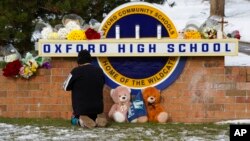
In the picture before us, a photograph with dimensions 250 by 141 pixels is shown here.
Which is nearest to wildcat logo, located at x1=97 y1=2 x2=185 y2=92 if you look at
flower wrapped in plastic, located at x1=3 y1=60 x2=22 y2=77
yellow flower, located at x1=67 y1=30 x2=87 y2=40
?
yellow flower, located at x1=67 y1=30 x2=87 y2=40

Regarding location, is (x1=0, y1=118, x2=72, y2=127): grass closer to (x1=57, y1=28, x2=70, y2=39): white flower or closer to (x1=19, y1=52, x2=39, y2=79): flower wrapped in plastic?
(x1=19, y1=52, x2=39, y2=79): flower wrapped in plastic

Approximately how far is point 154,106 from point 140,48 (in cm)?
95

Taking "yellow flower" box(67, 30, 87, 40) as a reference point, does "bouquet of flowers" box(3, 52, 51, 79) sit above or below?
below

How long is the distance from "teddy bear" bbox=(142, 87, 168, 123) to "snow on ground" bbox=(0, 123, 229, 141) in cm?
57

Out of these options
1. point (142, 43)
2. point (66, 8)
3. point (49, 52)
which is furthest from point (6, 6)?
point (142, 43)

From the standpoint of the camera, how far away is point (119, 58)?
10.9 m

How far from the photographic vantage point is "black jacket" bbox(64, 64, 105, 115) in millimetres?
10031

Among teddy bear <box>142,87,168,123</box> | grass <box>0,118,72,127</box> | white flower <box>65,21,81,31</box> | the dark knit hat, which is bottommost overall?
grass <box>0,118,72,127</box>

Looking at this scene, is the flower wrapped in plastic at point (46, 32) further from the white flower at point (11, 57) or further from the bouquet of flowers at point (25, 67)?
the white flower at point (11, 57)

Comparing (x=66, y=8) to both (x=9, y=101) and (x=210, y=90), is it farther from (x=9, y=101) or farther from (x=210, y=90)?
(x=210, y=90)

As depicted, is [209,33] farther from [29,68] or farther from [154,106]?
[29,68]

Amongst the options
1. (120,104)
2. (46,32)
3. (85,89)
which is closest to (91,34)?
(46,32)

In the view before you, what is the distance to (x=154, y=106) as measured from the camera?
10.8 meters

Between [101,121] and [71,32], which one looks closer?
[101,121]
